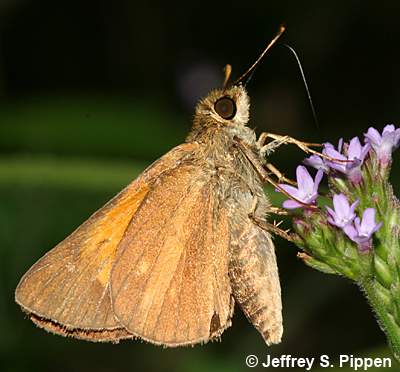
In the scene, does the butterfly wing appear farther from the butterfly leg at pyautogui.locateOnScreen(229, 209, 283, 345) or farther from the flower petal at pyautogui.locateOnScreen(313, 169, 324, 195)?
the flower petal at pyautogui.locateOnScreen(313, 169, 324, 195)

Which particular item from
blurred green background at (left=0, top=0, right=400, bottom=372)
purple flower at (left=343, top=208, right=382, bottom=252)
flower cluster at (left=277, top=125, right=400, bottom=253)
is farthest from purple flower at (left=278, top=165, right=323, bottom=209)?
blurred green background at (left=0, top=0, right=400, bottom=372)

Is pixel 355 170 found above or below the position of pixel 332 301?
above

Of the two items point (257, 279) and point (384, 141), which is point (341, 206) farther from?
point (257, 279)

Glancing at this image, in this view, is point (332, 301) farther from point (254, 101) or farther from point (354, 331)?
point (254, 101)

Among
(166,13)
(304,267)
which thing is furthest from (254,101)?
(304,267)

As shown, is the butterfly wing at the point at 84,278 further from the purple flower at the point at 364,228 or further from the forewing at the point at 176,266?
the purple flower at the point at 364,228

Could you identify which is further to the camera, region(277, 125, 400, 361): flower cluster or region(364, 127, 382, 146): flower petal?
region(364, 127, 382, 146): flower petal

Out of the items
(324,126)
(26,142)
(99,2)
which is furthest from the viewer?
(99,2)
